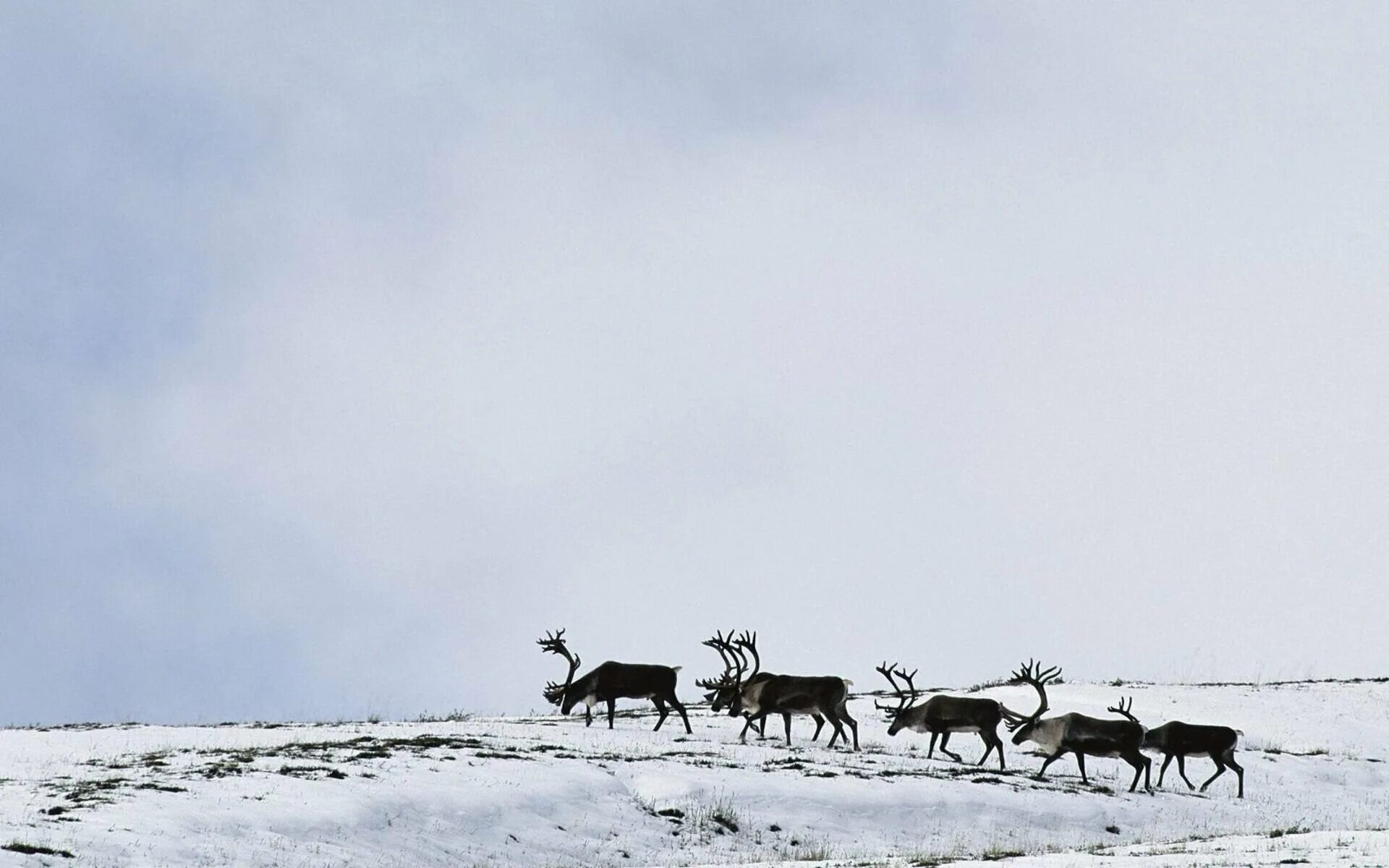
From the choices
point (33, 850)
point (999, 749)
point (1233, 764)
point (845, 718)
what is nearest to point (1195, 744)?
point (1233, 764)

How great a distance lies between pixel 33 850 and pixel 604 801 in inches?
313

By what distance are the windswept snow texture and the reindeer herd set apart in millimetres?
544

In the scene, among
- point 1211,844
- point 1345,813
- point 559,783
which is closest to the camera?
point 1211,844

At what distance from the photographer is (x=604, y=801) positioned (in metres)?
19.5

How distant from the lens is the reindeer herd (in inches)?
1001

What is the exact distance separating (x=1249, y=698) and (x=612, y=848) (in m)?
24.5

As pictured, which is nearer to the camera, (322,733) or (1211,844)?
(1211,844)

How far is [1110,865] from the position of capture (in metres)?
14.1

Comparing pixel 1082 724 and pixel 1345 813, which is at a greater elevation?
pixel 1082 724

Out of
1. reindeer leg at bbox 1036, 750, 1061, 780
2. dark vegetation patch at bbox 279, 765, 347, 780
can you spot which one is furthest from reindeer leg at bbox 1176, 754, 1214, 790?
dark vegetation patch at bbox 279, 765, 347, 780

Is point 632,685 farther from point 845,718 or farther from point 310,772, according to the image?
point 310,772

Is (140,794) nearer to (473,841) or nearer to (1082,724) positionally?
(473,841)

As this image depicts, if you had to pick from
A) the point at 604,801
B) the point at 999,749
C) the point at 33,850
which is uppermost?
the point at 999,749

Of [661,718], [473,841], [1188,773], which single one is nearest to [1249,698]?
[1188,773]
